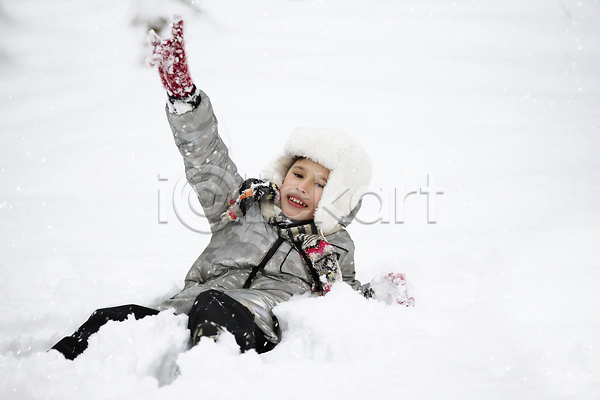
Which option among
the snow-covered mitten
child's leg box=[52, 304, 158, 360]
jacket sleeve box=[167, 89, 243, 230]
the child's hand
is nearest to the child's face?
jacket sleeve box=[167, 89, 243, 230]

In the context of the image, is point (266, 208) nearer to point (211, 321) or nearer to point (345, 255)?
point (345, 255)

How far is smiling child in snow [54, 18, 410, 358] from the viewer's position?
1628mm

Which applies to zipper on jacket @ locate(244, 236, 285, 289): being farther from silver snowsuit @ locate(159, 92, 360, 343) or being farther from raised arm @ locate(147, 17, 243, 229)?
raised arm @ locate(147, 17, 243, 229)

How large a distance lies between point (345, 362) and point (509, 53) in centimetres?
620

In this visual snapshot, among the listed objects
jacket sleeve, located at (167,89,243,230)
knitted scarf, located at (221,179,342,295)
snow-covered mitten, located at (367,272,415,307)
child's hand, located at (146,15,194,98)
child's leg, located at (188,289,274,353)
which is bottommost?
snow-covered mitten, located at (367,272,415,307)

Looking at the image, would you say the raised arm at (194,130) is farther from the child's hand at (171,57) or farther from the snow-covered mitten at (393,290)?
the snow-covered mitten at (393,290)

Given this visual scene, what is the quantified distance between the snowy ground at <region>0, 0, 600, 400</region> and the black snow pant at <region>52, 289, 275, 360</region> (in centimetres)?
7

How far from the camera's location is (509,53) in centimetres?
602

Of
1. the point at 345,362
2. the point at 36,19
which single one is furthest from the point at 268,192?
the point at 36,19

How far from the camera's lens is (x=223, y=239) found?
Result: 6.18 ft

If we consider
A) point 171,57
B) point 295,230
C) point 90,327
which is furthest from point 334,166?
point 90,327

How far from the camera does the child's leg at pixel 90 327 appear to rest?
4.10 ft

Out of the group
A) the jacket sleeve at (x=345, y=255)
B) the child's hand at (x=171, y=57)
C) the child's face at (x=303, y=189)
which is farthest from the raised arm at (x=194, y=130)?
the jacket sleeve at (x=345, y=255)

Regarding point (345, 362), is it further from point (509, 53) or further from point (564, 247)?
point (509, 53)
